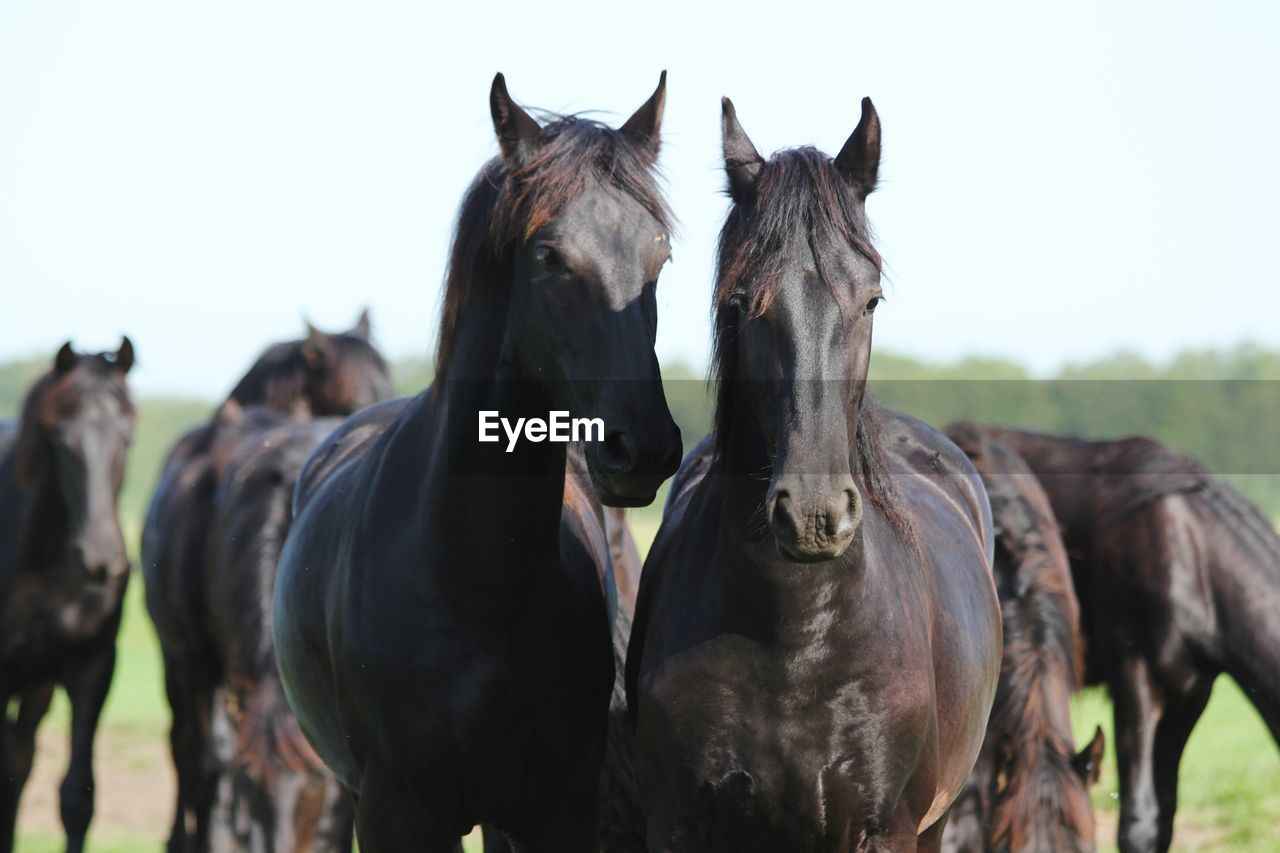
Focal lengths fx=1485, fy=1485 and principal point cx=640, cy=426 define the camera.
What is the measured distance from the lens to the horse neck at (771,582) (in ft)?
10.3

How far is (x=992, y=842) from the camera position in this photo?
5.45 m

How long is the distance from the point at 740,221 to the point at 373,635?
135cm

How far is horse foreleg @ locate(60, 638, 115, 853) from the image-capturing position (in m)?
7.19

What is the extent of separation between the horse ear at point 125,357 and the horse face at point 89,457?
29cm

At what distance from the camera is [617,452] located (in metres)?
3.11

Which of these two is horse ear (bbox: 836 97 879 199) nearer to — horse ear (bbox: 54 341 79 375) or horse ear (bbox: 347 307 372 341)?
horse ear (bbox: 54 341 79 375)

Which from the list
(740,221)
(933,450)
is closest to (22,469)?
(933,450)

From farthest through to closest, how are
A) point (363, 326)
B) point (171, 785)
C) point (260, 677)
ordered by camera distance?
point (171, 785) < point (363, 326) < point (260, 677)

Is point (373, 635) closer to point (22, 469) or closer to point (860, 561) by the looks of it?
point (860, 561)

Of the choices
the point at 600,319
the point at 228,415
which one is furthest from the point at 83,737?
the point at 600,319

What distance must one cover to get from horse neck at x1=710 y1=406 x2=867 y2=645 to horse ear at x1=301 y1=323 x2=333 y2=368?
244 inches

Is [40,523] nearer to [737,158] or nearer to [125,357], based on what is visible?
[125,357]

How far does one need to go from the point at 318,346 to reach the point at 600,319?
6.13 metres

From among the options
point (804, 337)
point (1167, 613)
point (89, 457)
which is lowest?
point (1167, 613)
